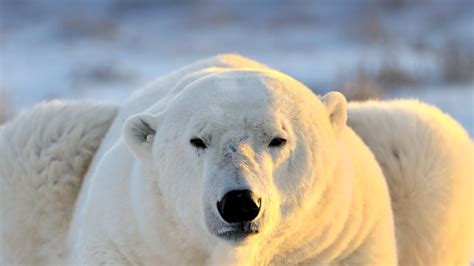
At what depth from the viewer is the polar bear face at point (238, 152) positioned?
312 cm

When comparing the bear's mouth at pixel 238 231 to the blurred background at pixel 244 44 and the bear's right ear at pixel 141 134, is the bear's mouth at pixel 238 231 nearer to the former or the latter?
the bear's right ear at pixel 141 134

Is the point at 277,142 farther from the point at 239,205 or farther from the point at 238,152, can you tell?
the point at 239,205

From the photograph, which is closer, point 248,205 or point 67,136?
point 248,205

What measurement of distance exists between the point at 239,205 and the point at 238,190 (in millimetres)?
44

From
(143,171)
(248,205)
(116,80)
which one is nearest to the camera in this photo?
(248,205)

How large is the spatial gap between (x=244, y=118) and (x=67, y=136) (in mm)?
1618

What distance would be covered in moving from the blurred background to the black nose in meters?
5.55

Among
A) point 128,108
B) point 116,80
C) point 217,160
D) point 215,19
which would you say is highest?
point 215,19

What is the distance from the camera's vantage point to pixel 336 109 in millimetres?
3684

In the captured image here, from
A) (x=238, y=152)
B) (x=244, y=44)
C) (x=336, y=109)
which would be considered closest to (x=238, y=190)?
(x=238, y=152)

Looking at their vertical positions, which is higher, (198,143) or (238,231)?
(198,143)

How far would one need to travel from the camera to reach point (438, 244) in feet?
14.6

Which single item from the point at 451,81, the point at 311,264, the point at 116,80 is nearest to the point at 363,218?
the point at 311,264

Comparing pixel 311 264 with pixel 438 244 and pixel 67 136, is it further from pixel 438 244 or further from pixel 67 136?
pixel 67 136
